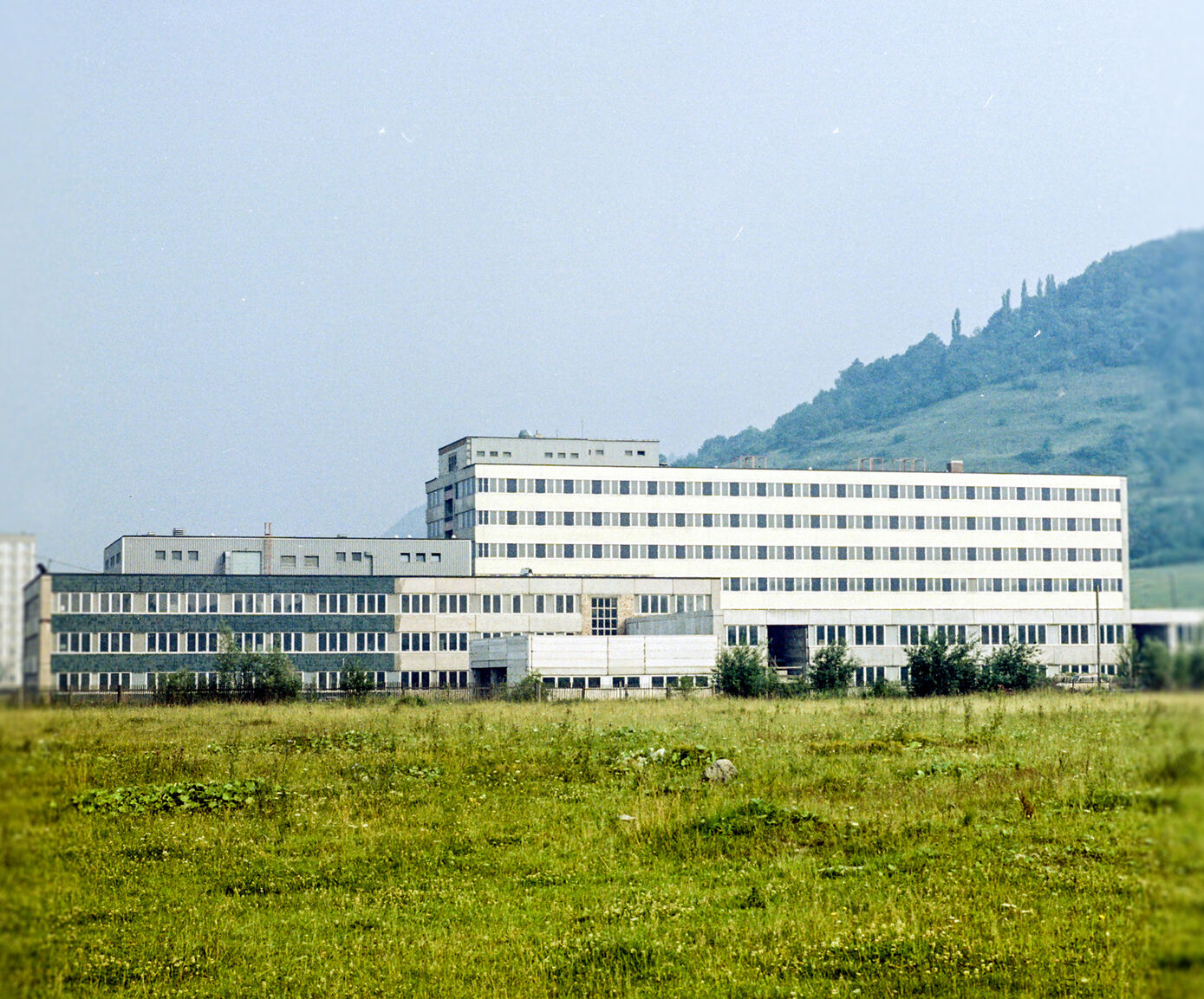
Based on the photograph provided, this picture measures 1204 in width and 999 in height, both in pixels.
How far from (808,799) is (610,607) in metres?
92.4

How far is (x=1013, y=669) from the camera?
77000mm

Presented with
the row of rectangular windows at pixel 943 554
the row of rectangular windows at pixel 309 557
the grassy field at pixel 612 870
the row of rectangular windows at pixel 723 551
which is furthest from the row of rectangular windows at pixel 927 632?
the grassy field at pixel 612 870

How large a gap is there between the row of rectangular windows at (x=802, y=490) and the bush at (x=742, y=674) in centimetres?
5086

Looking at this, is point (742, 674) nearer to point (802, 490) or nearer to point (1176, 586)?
point (802, 490)

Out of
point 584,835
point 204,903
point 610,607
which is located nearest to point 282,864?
point 204,903

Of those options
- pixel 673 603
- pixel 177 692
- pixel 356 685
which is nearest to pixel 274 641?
pixel 356 685

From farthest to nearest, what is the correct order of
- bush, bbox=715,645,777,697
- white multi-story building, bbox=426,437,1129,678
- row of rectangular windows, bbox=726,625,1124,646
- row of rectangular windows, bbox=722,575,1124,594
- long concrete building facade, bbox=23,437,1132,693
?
row of rectangular windows, bbox=722,575,1124,594, white multi-story building, bbox=426,437,1129,678, row of rectangular windows, bbox=726,625,1124,646, long concrete building facade, bbox=23,437,1132,693, bush, bbox=715,645,777,697

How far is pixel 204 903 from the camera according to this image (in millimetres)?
15539

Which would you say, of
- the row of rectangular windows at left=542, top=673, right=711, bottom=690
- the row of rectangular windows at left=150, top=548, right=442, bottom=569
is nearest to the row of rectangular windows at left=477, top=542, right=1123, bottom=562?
the row of rectangular windows at left=150, top=548, right=442, bottom=569

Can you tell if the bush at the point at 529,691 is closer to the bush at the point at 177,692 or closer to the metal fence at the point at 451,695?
the metal fence at the point at 451,695

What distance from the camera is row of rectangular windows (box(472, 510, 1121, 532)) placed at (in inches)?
5084

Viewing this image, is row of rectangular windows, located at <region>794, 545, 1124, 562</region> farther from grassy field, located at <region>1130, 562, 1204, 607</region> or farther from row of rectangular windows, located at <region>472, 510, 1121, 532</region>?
grassy field, located at <region>1130, 562, 1204, 607</region>

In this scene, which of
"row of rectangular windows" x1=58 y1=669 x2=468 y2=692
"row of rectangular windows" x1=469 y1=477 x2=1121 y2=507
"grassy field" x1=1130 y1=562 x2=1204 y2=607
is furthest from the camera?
"row of rectangular windows" x1=469 y1=477 x2=1121 y2=507

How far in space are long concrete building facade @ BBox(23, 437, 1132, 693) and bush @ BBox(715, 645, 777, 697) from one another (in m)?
16.4
